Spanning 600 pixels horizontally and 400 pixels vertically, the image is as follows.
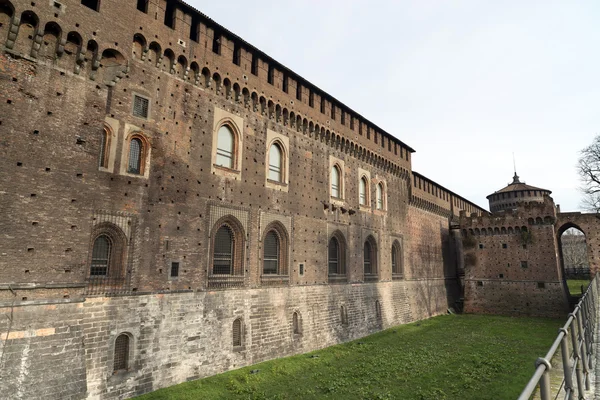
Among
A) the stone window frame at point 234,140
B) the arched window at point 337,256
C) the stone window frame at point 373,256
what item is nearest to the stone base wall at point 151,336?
the arched window at point 337,256

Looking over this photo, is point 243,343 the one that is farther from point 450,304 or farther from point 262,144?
point 450,304

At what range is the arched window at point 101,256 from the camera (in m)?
9.55

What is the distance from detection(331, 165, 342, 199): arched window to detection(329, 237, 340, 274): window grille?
7.63ft

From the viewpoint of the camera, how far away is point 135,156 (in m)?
10.6

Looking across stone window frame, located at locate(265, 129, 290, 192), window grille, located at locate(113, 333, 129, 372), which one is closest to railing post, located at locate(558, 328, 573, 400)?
window grille, located at locate(113, 333, 129, 372)

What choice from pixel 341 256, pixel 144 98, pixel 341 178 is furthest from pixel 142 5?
pixel 341 256

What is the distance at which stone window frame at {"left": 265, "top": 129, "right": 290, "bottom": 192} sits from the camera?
47.8 feet

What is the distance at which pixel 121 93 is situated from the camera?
1033 centimetres

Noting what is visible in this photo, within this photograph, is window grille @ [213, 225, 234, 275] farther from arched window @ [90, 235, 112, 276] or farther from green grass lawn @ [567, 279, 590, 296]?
green grass lawn @ [567, 279, 590, 296]

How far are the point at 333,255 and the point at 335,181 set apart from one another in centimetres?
377

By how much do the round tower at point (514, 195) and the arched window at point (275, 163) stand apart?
101 ft

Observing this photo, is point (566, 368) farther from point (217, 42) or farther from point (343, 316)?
point (343, 316)

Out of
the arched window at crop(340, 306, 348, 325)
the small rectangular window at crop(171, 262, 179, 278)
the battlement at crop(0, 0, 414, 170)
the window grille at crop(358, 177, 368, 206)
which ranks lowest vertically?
the arched window at crop(340, 306, 348, 325)

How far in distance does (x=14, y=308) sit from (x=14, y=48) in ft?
19.4
